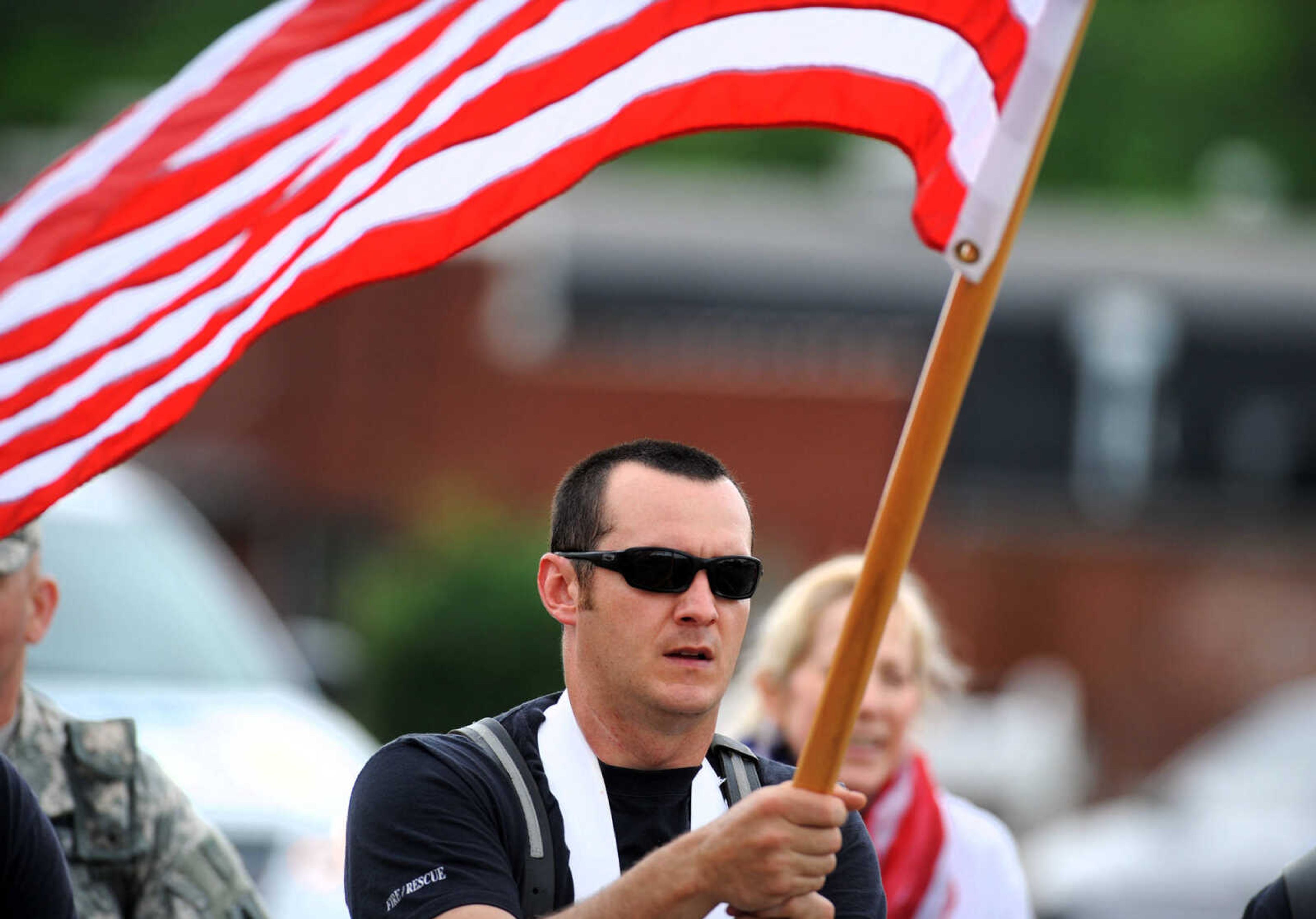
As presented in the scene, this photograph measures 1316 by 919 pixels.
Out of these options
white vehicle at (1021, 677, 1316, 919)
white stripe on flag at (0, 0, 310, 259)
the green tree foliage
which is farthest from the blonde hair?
the green tree foliage

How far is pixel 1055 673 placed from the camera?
24.1 metres

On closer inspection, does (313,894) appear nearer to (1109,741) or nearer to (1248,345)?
(1109,741)

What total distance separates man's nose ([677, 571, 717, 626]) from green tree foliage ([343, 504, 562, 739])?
9772 mm

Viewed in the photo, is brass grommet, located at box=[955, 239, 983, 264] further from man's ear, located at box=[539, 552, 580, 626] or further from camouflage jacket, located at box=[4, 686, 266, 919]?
camouflage jacket, located at box=[4, 686, 266, 919]

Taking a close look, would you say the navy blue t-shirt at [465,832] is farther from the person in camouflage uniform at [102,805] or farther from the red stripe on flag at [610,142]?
the person in camouflage uniform at [102,805]

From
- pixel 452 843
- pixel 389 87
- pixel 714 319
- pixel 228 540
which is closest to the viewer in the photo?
pixel 452 843

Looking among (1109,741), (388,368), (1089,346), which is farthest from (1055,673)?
(388,368)

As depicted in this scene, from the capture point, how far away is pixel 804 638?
543 centimetres

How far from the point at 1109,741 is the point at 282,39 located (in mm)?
21509

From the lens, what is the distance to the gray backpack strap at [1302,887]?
3.67 m

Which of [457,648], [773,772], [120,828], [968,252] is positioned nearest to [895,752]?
[773,772]

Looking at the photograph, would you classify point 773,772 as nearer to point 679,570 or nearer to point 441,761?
point 679,570

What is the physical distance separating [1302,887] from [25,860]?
222cm

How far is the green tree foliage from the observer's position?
44.8ft
